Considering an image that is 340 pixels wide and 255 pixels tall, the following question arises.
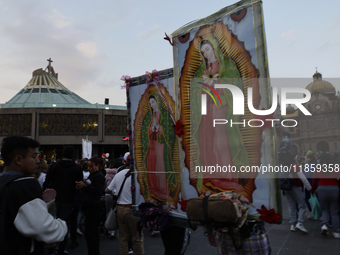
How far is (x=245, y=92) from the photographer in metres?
2.16

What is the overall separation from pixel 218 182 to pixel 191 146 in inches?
18.6

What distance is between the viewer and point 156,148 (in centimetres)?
314

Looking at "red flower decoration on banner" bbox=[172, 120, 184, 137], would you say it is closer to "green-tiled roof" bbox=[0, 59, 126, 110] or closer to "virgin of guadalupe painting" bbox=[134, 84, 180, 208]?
"virgin of guadalupe painting" bbox=[134, 84, 180, 208]

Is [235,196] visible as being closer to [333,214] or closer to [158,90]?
[158,90]

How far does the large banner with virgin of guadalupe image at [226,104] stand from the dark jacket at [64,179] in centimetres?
273

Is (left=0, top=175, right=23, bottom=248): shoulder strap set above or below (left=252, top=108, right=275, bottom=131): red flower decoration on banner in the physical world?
below

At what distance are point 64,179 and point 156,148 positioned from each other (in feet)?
7.65

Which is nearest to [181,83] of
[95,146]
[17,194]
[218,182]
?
[218,182]

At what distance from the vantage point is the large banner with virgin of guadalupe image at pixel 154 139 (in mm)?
2943

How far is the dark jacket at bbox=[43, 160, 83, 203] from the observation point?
Answer: 4.51 meters

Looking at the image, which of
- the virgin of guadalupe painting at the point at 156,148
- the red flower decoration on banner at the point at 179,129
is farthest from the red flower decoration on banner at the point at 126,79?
the red flower decoration on banner at the point at 179,129

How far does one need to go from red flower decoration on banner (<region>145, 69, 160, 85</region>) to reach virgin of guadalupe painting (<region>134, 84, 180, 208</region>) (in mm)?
75

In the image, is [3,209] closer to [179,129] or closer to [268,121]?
[179,129]

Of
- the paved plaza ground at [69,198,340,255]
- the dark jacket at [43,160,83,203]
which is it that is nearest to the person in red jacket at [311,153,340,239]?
the paved plaza ground at [69,198,340,255]
